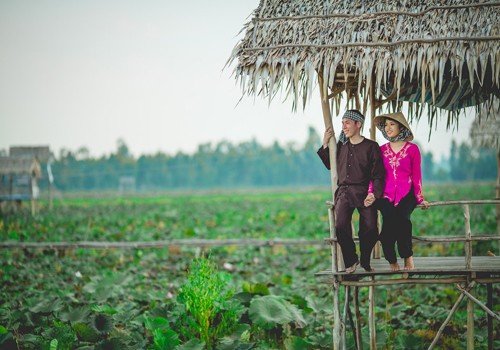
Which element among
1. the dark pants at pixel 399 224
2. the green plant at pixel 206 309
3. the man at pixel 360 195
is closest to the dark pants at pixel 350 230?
the man at pixel 360 195

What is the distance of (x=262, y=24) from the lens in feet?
17.7

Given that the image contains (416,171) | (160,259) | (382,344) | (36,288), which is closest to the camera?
(416,171)

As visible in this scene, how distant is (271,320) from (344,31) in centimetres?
315

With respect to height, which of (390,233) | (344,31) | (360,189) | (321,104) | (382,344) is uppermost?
(344,31)

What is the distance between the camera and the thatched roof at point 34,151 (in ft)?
89.0

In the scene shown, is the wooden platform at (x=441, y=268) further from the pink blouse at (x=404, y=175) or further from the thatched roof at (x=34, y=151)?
the thatched roof at (x=34, y=151)

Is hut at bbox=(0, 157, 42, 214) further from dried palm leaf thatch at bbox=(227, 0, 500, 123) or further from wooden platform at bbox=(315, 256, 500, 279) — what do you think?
wooden platform at bbox=(315, 256, 500, 279)

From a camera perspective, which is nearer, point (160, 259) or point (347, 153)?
point (347, 153)

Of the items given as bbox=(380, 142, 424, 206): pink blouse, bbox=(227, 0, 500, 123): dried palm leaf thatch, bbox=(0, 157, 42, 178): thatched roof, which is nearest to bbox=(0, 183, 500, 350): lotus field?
bbox=(380, 142, 424, 206): pink blouse

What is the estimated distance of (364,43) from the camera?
4992 mm

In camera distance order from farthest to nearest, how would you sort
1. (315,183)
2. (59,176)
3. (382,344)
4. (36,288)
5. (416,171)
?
(315,183) < (59,176) < (36,288) < (382,344) < (416,171)

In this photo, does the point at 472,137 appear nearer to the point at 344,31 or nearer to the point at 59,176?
the point at 344,31

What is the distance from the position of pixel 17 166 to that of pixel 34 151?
2420 millimetres

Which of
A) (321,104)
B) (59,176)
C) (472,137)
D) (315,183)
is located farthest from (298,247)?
(315,183)
